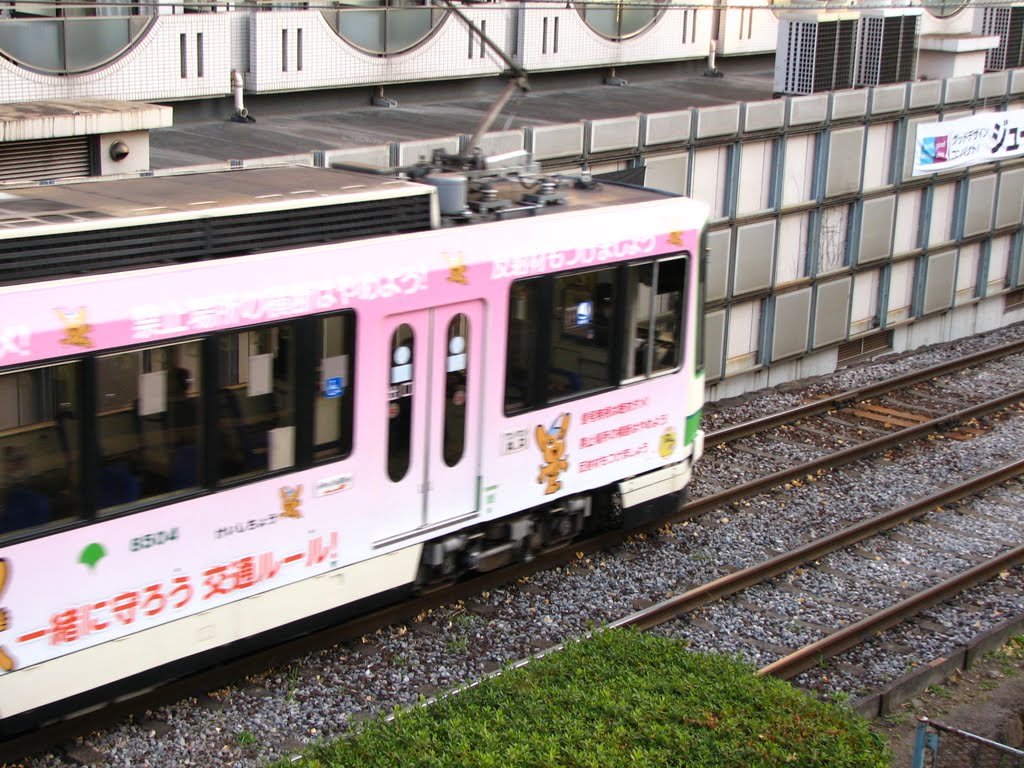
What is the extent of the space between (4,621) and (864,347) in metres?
13.6

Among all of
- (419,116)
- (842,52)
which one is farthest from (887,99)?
(419,116)

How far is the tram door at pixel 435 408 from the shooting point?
27.0 feet

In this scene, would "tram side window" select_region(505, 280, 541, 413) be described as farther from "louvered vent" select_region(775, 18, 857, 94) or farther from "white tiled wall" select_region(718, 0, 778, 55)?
"white tiled wall" select_region(718, 0, 778, 55)

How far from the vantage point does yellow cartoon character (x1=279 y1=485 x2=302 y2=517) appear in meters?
7.71

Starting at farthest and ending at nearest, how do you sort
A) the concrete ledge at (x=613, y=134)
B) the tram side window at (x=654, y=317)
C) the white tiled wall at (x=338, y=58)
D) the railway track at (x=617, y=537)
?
the white tiled wall at (x=338, y=58)
the concrete ledge at (x=613, y=134)
the tram side window at (x=654, y=317)
the railway track at (x=617, y=537)

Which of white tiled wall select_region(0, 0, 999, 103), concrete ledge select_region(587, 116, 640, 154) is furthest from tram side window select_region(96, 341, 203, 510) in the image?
white tiled wall select_region(0, 0, 999, 103)

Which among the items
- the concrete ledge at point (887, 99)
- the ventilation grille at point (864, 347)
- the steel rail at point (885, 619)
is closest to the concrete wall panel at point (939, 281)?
the ventilation grille at point (864, 347)

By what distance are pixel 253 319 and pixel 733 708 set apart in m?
3.31

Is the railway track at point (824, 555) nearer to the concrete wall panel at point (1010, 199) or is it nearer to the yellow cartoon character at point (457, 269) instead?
the yellow cartoon character at point (457, 269)

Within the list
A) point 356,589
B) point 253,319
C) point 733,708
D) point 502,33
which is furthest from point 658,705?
point 502,33

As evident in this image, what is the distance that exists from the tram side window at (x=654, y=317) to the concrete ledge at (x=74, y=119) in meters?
4.38

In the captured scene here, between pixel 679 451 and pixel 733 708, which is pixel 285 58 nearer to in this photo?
pixel 679 451

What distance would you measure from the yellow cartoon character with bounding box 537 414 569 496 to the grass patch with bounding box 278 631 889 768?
1974 mm

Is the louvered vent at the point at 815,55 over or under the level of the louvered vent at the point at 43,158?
over
